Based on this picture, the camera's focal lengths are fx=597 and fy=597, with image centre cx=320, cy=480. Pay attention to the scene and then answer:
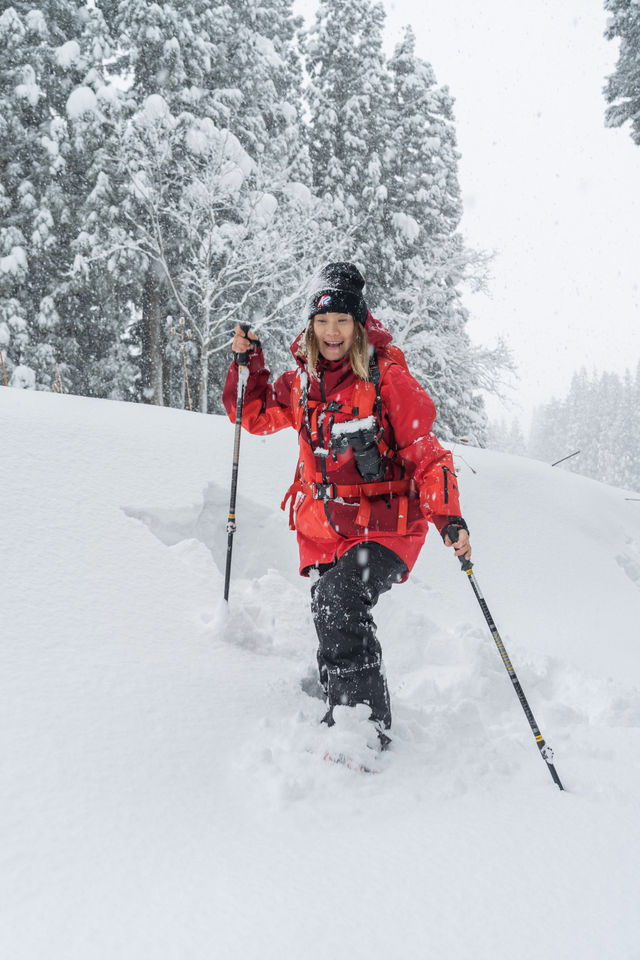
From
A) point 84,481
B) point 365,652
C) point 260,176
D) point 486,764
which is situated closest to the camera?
point 486,764

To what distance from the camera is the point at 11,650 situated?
2512mm

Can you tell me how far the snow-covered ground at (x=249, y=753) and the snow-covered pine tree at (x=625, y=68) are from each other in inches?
381

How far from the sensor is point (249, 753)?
234cm

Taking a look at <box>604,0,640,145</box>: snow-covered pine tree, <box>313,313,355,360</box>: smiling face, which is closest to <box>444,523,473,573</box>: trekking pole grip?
<box>313,313,355,360</box>: smiling face

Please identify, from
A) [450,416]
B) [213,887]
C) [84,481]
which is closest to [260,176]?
[450,416]

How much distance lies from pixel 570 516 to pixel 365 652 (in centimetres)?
469

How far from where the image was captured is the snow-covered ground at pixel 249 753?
1595 mm

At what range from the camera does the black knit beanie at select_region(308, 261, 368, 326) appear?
2.99 meters

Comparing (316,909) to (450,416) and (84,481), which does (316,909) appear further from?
(450,416)

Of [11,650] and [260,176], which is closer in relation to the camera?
[11,650]

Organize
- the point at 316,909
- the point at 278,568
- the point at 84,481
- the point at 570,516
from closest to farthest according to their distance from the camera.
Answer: the point at 316,909
the point at 84,481
the point at 278,568
the point at 570,516

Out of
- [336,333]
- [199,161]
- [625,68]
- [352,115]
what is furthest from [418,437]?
[352,115]

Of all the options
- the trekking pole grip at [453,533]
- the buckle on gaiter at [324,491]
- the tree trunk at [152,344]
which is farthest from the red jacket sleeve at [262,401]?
the tree trunk at [152,344]

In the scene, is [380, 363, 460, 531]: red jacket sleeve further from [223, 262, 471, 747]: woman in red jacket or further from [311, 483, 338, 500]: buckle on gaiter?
[311, 483, 338, 500]: buckle on gaiter
